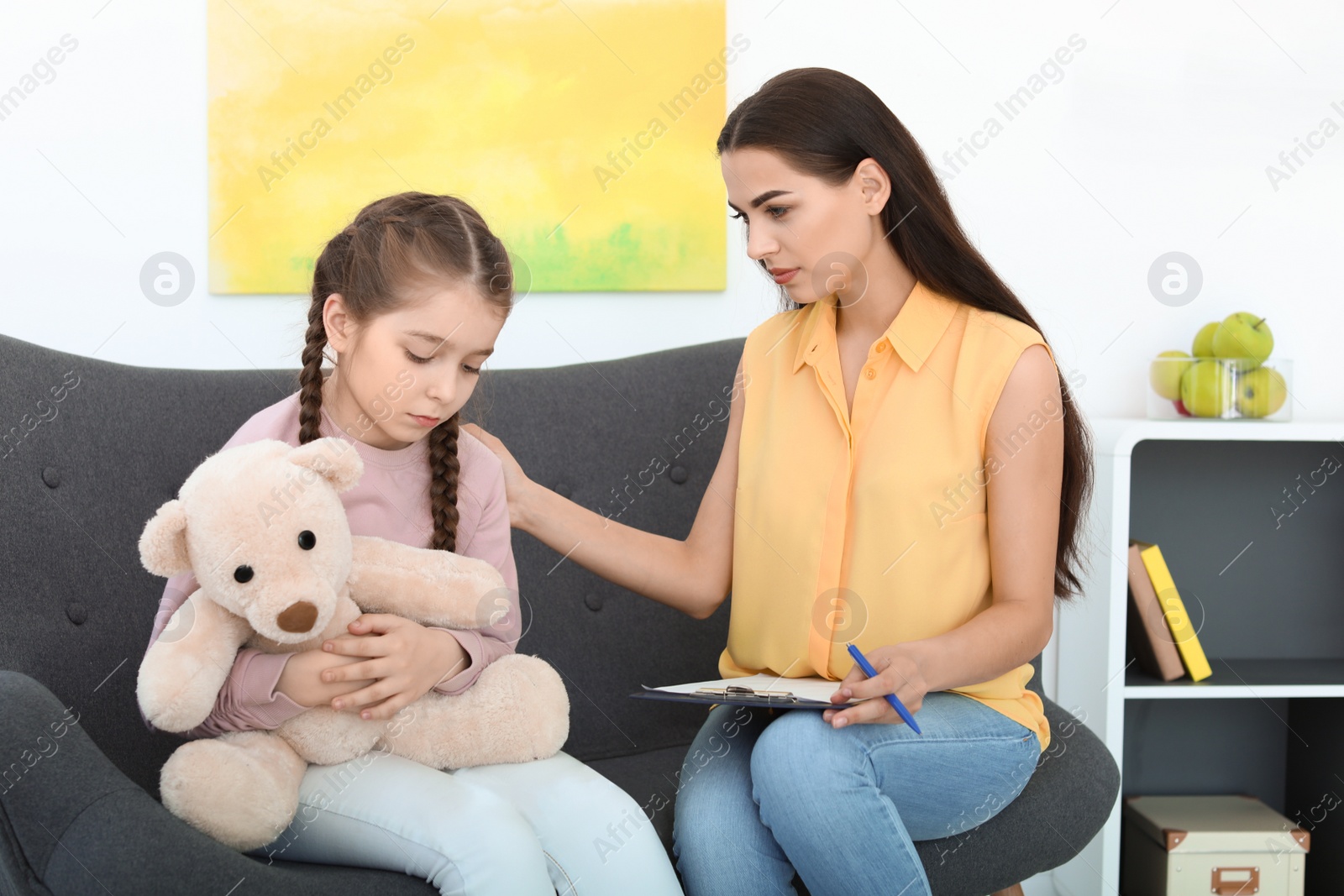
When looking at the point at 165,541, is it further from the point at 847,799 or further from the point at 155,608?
the point at 847,799

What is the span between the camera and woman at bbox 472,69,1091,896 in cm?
118

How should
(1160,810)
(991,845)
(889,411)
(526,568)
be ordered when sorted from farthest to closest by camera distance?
(1160,810)
(526,568)
(889,411)
(991,845)

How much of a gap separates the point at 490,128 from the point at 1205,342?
1449 millimetres

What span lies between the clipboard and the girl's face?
1.29 ft

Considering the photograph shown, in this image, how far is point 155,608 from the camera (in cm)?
145

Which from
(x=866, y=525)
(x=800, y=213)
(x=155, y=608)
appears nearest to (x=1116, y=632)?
(x=866, y=525)

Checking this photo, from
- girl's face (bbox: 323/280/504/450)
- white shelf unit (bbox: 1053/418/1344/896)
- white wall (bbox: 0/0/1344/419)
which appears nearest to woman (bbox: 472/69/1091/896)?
girl's face (bbox: 323/280/504/450)

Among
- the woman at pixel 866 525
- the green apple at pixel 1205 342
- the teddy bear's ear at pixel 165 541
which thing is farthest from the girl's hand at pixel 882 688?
the green apple at pixel 1205 342

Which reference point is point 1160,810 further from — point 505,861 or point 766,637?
point 505,861

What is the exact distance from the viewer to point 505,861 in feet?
3.38

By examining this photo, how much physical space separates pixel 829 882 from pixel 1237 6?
201 centimetres

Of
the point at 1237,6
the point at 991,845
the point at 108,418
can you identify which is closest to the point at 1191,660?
the point at 991,845

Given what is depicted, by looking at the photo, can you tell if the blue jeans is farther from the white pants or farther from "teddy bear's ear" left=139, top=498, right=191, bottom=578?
"teddy bear's ear" left=139, top=498, right=191, bottom=578

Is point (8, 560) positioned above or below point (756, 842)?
above
